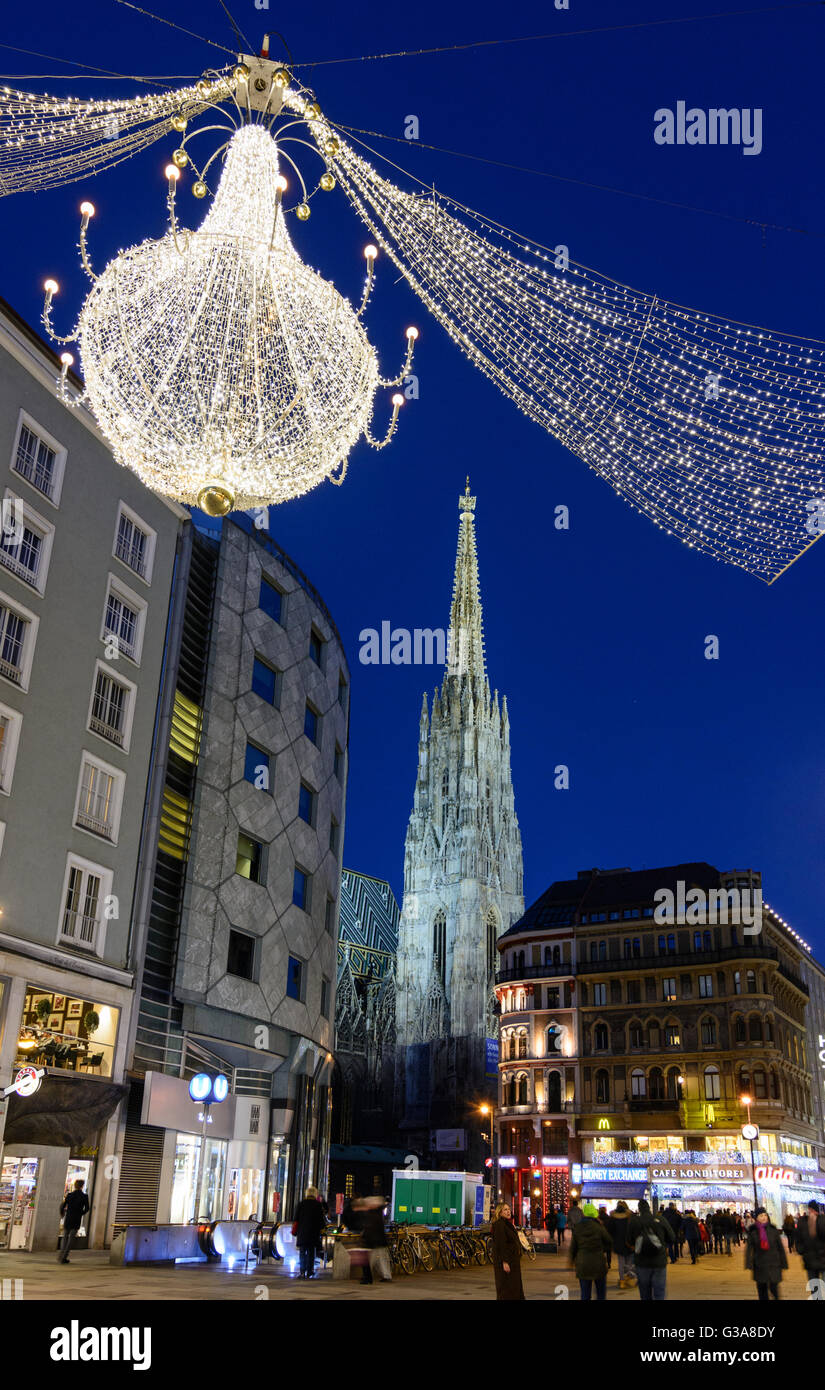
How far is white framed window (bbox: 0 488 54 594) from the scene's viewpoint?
2500 cm

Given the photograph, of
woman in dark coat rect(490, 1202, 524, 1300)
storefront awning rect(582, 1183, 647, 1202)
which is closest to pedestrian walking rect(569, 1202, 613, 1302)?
woman in dark coat rect(490, 1202, 524, 1300)

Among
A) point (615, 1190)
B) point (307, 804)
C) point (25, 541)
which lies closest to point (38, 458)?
point (25, 541)

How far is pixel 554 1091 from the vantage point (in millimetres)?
63875

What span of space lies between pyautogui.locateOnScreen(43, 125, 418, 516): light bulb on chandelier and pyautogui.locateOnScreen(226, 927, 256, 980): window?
22161 millimetres

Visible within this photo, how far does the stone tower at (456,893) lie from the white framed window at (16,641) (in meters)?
63.6

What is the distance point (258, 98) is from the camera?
384 inches

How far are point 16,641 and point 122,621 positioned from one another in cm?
470

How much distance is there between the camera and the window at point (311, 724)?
38469mm

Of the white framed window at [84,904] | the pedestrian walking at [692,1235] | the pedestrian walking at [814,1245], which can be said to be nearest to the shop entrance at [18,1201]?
the white framed window at [84,904]

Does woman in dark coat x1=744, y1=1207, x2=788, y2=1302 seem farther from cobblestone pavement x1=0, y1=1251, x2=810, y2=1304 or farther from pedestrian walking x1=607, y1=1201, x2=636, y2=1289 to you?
pedestrian walking x1=607, y1=1201, x2=636, y2=1289

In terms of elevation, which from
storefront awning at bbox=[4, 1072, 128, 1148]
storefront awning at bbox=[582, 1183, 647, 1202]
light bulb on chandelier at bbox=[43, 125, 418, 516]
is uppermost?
light bulb on chandelier at bbox=[43, 125, 418, 516]

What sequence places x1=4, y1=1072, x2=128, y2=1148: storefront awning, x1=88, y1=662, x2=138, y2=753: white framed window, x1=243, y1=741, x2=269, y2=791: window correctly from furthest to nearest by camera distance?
x1=243, y1=741, x2=269, y2=791: window, x1=88, y1=662, x2=138, y2=753: white framed window, x1=4, y1=1072, x2=128, y2=1148: storefront awning

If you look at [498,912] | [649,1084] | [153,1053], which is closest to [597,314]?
[153,1053]

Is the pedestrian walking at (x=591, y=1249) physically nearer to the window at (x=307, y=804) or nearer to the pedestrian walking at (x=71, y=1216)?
the pedestrian walking at (x=71, y=1216)
